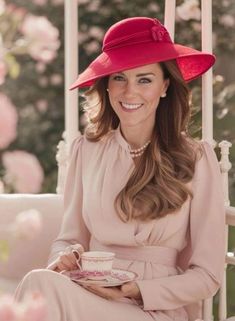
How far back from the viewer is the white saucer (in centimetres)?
234

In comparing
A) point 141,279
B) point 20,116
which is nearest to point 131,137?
point 141,279

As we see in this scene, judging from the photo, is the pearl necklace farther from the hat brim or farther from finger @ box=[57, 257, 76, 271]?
finger @ box=[57, 257, 76, 271]

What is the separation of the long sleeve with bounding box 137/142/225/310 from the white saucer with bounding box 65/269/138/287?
0.05 metres

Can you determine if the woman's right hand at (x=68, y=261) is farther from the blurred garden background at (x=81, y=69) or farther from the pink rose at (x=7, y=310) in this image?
the pink rose at (x=7, y=310)

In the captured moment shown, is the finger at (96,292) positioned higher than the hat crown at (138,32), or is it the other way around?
the hat crown at (138,32)

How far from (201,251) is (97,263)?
0.38 metres

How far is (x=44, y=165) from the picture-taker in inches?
264

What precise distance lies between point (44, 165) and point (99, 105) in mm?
3930

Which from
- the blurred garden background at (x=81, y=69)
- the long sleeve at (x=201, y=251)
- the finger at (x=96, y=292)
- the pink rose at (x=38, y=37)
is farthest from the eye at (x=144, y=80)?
the pink rose at (x=38, y=37)

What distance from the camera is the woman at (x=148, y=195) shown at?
2.52 meters

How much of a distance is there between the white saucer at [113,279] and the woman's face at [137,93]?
0.49 metres

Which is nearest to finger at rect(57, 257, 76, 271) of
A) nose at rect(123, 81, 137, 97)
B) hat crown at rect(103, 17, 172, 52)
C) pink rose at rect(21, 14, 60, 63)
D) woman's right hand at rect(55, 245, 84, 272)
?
woman's right hand at rect(55, 245, 84, 272)

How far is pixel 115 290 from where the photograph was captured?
2408 mm

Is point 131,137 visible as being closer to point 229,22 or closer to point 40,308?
point 40,308
